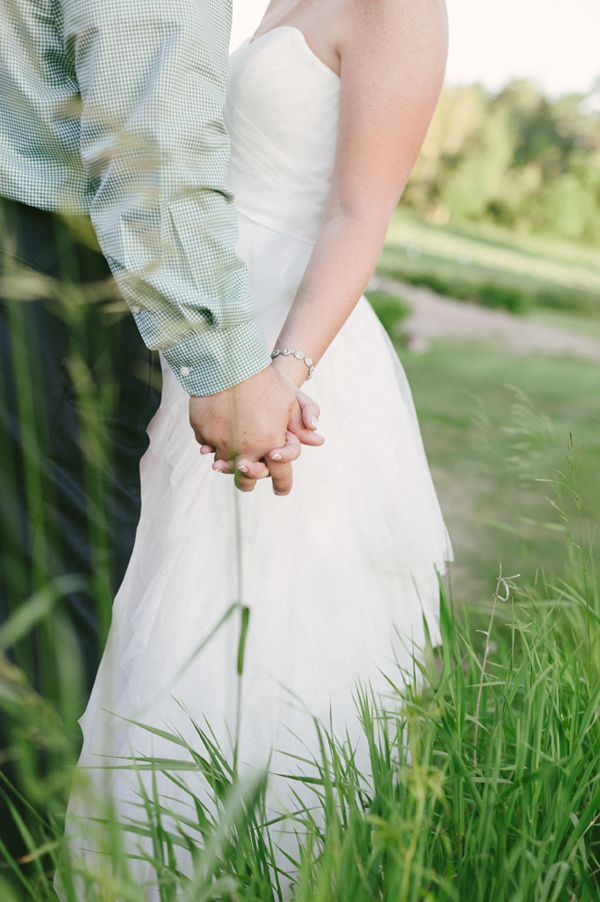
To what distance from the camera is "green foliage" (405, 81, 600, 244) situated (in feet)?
40.7

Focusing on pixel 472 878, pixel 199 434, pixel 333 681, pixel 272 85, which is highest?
pixel 272 85

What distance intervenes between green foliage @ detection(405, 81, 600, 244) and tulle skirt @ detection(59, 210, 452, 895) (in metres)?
12.2

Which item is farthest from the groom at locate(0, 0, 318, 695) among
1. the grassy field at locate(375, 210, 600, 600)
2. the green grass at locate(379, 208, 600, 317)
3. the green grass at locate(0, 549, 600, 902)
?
the green grass at locate(379, 208, 600, 317)

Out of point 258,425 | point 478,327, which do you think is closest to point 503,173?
point 478,327

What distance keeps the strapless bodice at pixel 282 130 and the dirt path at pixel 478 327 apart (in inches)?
225

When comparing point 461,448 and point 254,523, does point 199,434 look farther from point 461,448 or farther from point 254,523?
point 461,448

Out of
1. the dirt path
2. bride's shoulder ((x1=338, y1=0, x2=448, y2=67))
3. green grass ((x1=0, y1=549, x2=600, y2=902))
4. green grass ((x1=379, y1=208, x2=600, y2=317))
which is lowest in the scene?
green grass ((x1=0, y1=549, x2=600, y2=902))

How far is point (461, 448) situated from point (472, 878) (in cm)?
403

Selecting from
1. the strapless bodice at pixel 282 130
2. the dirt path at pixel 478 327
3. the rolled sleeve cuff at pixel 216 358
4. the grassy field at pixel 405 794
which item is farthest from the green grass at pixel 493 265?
the rolled sleeve cuff at pixel 216 358

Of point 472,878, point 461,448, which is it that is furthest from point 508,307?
point 472,878

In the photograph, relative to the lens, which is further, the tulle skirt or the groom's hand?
the tulle skirt

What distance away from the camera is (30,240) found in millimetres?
943

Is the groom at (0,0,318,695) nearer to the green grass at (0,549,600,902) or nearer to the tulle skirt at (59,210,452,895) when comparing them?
the tulle skirt at (59,210,452,895)

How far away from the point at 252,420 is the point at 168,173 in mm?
349
